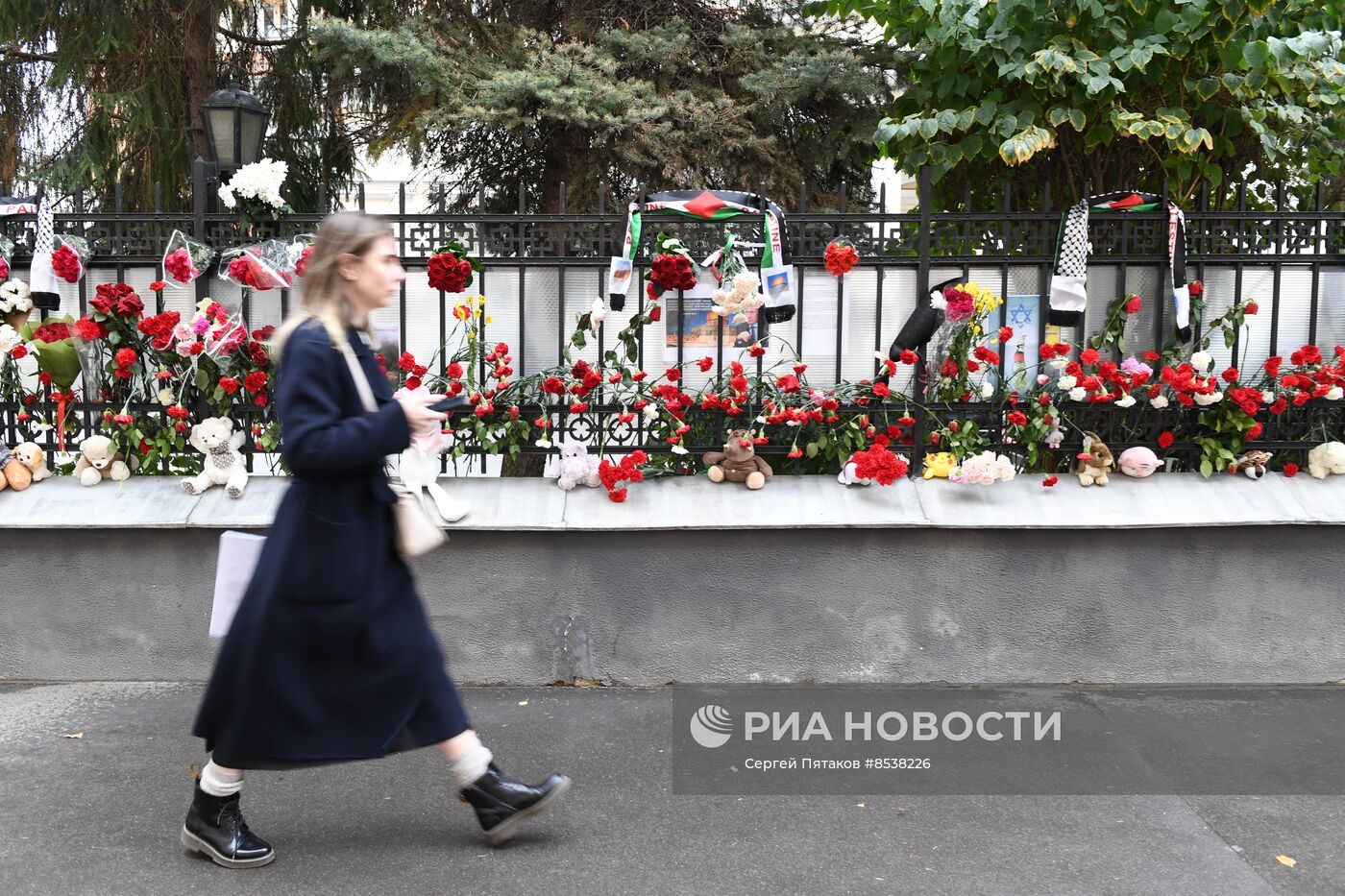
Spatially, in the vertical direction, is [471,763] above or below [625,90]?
below

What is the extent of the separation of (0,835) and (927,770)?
111 inches

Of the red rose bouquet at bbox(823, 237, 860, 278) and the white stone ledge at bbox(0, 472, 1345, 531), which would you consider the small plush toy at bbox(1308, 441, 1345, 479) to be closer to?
the white stone ledge at bbox(0, 472, 1345, 531)

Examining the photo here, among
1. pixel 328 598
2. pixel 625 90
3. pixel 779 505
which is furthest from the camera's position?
pixel 625 90

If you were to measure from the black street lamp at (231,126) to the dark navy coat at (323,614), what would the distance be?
2664 millimetres

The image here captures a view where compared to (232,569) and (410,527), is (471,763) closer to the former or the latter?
(410,527)

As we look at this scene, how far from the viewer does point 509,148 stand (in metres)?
8.32

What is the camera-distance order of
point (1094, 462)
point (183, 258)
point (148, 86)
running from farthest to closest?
point (148, 86) < point (1094, 462) < point (183, 258)

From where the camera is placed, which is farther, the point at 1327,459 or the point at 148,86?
the point at 148,86

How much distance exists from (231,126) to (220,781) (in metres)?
3.22

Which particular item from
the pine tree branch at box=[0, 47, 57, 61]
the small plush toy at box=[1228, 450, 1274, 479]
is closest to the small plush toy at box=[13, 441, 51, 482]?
the pine tree branch at box=[0, 47, 57, 61]

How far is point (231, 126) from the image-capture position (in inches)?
210

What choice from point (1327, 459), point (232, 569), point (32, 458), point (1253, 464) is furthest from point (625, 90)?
point (232, 569)

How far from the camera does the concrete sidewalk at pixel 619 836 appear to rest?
3.20 m

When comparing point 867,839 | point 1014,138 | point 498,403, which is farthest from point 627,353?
point 867,839
